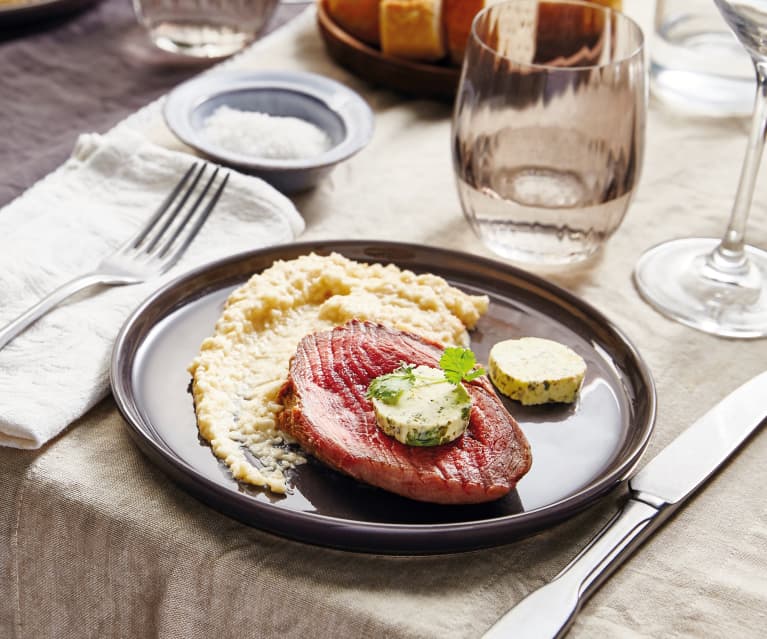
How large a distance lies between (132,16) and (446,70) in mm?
773

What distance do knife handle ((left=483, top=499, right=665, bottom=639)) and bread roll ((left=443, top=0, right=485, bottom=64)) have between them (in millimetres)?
1093

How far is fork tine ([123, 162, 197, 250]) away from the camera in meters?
1.38

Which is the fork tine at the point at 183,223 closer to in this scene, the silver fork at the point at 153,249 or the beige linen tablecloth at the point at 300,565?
the silver fork at the point at 153,249

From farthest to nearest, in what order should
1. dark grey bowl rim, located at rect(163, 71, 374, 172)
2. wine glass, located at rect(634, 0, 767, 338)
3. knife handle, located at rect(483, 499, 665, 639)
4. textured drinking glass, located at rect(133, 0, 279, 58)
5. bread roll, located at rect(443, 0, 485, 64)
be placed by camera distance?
1. textured drinking glass, located at rect(133, 0, 279, 58)
2. bread roll, located at rect(443, 0, 485, 64)
3. dark grey bowl rim, located at rect(163, 71, 374, 172)
4. wine glass, located at rect(634, 0, 767, 338)
5. knife handle, located at rect(483, 499, 665, 639)

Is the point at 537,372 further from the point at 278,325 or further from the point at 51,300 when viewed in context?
the point at 51,300

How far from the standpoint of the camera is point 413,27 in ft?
5.98

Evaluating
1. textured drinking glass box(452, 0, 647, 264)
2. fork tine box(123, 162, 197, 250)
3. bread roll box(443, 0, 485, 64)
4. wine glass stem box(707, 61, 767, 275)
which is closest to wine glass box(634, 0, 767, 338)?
wine glass stem box(707, 61, 767, 275)

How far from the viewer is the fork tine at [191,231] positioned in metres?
1.37

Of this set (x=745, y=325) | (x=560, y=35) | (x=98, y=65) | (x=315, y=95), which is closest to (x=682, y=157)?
(x=560, y=35)

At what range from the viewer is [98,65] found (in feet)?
6.59

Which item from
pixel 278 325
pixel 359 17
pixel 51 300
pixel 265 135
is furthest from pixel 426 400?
pixel 359 17

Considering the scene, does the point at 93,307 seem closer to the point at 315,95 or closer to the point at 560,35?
the point at 315,95

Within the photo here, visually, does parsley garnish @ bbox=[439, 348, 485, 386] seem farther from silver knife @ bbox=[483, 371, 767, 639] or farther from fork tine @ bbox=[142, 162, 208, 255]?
fork tine @ bbox=[142, 162, 208, 255]

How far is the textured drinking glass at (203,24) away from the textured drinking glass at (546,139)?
2.51ft
